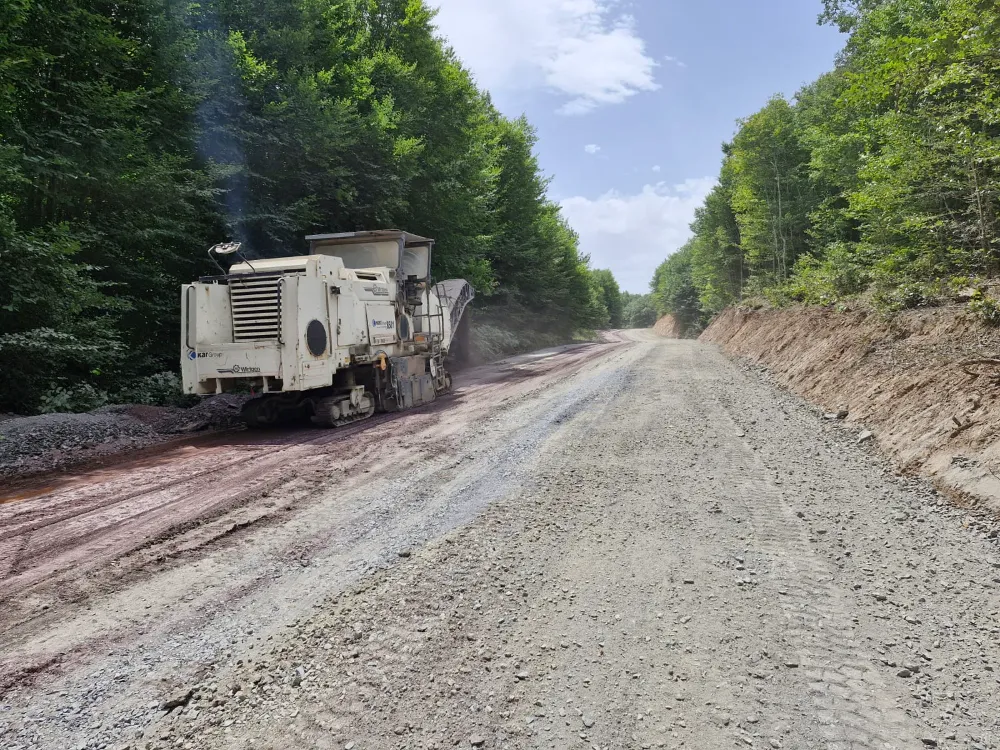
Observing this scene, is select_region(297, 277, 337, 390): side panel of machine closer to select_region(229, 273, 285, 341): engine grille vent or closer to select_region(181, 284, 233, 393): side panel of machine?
select_region(229, 273, 285, 341): engine grille vent

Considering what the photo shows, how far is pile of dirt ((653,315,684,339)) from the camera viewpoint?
5756 centimetres

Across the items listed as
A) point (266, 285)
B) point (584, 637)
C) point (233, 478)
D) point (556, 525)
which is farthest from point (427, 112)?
point (584, 637)

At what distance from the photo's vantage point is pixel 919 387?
253 inches

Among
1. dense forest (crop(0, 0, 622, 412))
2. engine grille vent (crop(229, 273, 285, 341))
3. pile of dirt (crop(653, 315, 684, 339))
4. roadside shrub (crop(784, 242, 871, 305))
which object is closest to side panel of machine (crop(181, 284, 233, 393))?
engine grille vent (crop(229, 273, 285, 341))

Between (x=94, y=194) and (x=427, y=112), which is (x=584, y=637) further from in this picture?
(x=427, y=112)

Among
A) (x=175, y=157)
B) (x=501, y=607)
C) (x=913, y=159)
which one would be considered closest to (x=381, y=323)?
(x=175, y=157)

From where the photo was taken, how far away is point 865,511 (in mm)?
4430

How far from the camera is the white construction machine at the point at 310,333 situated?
7.68 metres

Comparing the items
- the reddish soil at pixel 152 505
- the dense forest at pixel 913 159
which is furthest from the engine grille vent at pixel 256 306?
the dense forest at pixel 913 159

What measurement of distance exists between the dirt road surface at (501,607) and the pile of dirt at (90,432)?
3.36 ft

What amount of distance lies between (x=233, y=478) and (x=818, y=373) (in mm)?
9865

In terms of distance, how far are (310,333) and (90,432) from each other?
3.17 m

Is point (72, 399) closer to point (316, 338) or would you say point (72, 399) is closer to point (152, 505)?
point (316, 338)

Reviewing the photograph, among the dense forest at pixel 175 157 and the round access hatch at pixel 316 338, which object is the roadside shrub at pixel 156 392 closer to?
the dense forest at pixel 175 157
